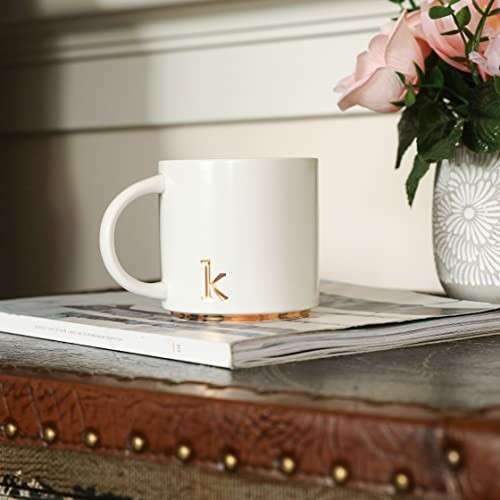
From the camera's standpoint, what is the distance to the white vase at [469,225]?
0.78 metres

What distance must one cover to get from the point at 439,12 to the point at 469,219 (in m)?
0.16

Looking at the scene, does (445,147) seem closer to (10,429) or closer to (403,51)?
(403,51)

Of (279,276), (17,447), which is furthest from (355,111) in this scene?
(17,447)

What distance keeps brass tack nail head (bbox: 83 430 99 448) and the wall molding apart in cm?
61

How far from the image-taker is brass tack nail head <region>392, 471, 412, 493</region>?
43cm

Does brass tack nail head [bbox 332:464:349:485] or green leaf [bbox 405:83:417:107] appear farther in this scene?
green leaf [bbox 405:83:417:107]

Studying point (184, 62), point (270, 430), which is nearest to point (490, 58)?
point (270, 430)

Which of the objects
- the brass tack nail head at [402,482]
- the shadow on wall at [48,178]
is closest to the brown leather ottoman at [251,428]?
the brass tack nail head at [402,482]

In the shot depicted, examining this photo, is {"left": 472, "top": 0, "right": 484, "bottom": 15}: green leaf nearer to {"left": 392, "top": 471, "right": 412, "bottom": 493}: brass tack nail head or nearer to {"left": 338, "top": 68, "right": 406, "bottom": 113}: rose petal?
{"left": 338, "top": 68, "right": 406, "bottom": 113}: rose petal

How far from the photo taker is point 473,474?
1.39 ft

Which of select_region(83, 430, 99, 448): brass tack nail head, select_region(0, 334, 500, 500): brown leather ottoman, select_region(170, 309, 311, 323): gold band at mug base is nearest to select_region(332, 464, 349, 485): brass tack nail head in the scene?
select_region(0, 334, 500, 500): brown leather ottoman

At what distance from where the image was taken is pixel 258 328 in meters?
0.63

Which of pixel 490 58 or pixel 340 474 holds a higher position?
pixel 490 58

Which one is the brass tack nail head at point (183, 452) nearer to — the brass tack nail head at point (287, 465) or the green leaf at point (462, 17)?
the brass tack nail head at point (287, 465)
